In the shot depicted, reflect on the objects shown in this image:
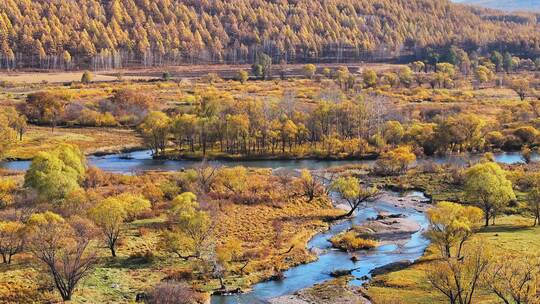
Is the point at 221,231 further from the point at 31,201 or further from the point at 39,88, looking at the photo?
the point at 39,88

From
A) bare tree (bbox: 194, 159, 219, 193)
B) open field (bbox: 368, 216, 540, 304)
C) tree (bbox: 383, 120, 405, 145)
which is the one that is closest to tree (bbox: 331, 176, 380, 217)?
open field (bbox: 368, 216, 540, 304)

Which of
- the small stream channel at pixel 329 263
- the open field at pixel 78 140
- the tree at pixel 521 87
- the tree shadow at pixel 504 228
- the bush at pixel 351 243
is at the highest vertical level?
the tree at pixel 521 87

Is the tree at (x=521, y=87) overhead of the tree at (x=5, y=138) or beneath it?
overhead

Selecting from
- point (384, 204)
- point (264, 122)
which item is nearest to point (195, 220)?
point (384, 204)

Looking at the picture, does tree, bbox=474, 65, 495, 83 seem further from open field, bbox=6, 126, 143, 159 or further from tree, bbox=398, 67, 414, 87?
open field, bbox=6, 126, 143, 159

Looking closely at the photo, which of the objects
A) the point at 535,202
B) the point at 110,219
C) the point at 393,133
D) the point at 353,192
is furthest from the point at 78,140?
the point at 535,202

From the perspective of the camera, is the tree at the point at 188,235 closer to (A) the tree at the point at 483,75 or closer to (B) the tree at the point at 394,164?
(B) the tree at the point at 394,164

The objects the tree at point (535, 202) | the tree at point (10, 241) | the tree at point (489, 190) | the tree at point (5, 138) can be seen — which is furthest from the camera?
the tree at point (5, 138)

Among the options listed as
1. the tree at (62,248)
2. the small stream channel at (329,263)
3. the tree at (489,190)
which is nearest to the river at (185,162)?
the tree at (489,190)
